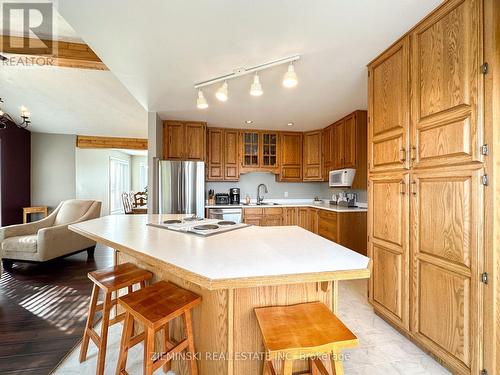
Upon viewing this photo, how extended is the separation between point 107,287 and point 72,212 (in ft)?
10.3

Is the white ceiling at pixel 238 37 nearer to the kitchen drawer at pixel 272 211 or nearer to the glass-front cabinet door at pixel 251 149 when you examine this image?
the glass-front cabinet door at pixel 251 149

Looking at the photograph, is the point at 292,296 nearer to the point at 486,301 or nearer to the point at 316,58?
the point at 486,301

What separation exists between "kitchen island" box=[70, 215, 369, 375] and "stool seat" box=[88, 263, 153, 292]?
0.24 metres

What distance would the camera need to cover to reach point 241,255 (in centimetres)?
108

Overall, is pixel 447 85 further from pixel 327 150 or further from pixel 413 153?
pixel 327 150

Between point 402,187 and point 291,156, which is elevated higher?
point 291,156

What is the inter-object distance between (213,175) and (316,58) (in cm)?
277

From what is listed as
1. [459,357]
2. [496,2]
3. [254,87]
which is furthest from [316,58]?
[459,357]

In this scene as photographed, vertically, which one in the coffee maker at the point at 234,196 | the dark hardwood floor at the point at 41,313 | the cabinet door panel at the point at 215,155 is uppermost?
the cabinet door panel at the point at 215,155

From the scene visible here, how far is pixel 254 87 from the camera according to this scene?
182 centimetres

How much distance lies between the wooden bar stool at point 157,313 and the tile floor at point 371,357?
1.54ft

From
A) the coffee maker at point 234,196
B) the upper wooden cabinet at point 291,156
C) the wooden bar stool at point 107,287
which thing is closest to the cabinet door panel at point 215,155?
the coffee maker at point 234,196

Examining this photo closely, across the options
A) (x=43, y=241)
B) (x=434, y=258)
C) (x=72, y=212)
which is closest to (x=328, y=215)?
(x=434, y=258)

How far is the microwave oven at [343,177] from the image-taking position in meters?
3.48
